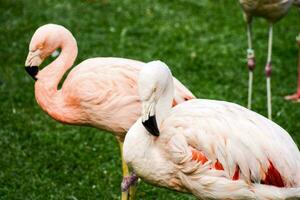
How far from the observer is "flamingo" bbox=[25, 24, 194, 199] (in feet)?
14.2

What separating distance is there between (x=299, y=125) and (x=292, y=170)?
267 cm

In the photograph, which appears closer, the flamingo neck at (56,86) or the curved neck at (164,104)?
the curved neck at (164,104)

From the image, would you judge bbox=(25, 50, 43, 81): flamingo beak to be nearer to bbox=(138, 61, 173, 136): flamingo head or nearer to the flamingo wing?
bbox=(138, 61, 173, 136): flamingo head

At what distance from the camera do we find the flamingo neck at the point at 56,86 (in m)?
4.54

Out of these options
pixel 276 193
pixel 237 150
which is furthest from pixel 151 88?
pixel 276 193

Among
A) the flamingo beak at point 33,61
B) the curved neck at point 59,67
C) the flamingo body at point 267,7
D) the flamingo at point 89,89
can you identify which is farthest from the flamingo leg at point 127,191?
the flamingo body at point 267,7

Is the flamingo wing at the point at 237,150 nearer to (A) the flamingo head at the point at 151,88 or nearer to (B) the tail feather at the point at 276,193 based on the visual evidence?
(B) the tail feather at the point at 276,193

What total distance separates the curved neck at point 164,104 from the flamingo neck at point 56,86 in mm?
787

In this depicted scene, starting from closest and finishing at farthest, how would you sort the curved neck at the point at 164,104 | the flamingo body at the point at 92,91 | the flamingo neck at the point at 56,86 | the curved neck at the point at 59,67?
the curved neck at the point at 164,104 < the flamingo body at the point at 92,91 < the flamingo neck at the point at 56,86 < the curved neck at the point at 59,67

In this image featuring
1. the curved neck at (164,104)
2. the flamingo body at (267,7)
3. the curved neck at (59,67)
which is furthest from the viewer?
the flamingo body at (267,7)

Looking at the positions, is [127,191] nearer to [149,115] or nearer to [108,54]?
[149,115]

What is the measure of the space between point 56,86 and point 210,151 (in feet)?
4.66

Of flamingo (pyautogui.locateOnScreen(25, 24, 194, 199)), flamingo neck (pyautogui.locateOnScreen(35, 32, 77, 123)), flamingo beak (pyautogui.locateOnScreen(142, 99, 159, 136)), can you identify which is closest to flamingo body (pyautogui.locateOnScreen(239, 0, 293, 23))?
flamingo (pyautogui.locateOnScreen(25, 24, 194, 199))

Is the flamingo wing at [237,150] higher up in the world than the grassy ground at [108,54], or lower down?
higher up
